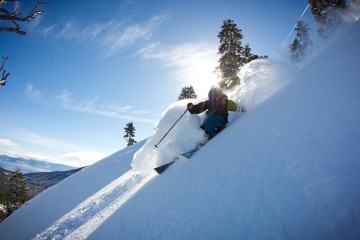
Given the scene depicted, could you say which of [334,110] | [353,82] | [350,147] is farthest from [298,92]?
[350,147]

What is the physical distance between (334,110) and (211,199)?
3.12 meters

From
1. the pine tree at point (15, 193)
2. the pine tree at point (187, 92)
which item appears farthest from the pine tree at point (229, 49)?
the pine tree at point (15, 193)

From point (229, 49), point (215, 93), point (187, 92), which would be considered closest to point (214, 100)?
point (215, 93)

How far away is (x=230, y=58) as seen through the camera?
25.7 m

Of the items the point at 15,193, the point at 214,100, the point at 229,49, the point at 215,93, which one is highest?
the point at 229,49

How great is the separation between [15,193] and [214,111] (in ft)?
169

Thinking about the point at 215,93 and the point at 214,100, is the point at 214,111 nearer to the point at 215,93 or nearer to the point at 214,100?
the point at 214,100

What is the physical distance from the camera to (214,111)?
26.0 feet

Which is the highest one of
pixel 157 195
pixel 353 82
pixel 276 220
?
pixel 353 82

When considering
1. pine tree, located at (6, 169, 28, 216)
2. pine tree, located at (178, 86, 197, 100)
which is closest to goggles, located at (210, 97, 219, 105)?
pine tree, located at (178, 86, 197, 100)

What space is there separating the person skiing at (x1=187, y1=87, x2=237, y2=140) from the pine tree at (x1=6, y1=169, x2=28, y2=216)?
4990 cm

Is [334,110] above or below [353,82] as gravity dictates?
below

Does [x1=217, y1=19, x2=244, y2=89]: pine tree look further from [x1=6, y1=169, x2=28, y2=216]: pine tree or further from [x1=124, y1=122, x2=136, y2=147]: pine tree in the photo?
[x1=6, y1=169, x2=28, y2=216]: pine tree

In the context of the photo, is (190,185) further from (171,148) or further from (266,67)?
(266,67)
